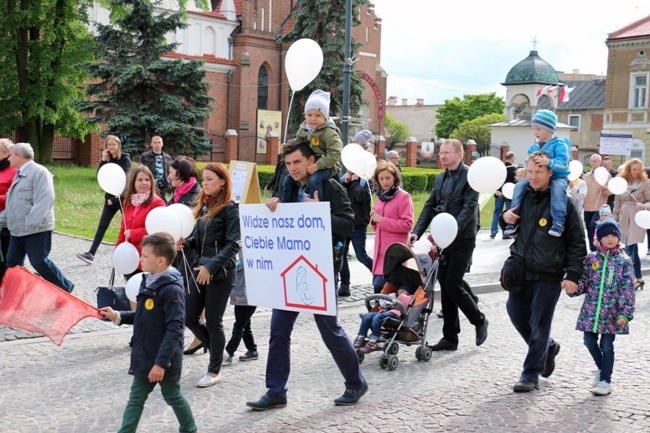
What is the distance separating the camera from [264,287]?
20.6 ft

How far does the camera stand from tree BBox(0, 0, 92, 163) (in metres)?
32.3

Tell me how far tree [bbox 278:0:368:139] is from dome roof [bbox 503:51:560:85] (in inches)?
1000

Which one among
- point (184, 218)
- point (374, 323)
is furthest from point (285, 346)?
point (374, 323)

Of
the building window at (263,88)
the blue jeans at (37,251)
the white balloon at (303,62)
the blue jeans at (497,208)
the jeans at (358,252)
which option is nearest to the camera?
the white balloon at (303,62)

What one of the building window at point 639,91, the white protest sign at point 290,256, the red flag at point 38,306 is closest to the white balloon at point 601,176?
the white protest sign at point 290,256

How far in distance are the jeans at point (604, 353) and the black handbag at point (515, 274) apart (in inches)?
29.3

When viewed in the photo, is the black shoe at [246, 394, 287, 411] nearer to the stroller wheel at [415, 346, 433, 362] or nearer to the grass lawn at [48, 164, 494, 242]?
the stroller wheel at [415, 346, 433, 362]

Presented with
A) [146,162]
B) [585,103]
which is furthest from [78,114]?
[585,103]

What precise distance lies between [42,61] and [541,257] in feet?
95.0

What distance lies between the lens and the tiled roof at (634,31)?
57.3 m

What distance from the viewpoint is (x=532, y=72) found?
218 feet

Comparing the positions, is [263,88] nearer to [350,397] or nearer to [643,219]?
[643,219]

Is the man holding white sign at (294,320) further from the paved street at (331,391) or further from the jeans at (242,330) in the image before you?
the jeans at (242,330)

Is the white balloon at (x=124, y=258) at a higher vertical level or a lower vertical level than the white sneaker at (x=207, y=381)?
higher
